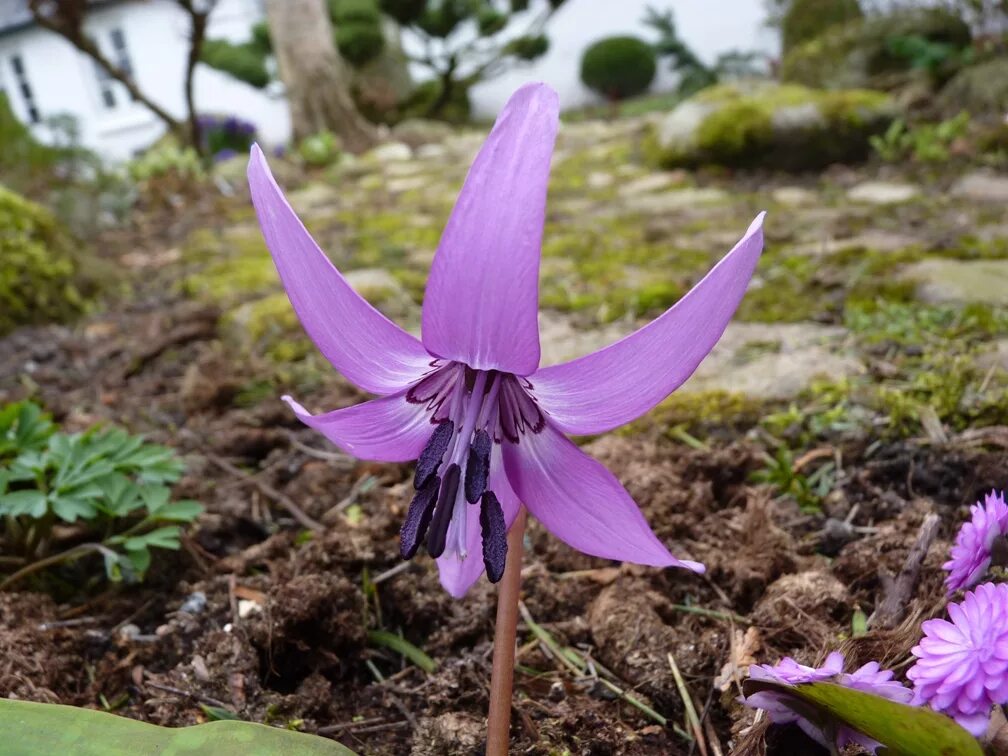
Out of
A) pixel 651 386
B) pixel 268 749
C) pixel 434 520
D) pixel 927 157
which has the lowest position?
pixel 927 157

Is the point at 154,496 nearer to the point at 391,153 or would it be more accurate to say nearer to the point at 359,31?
the point at 391,153

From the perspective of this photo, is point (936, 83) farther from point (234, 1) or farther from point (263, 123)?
point (234, 1)

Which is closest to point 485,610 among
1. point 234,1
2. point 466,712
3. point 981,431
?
point 466,712

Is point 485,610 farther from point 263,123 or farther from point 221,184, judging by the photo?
point 263,123

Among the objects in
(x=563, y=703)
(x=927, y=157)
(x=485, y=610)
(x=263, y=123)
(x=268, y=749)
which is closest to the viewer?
→ (x=268, y=749)

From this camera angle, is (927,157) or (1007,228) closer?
(1007,228)

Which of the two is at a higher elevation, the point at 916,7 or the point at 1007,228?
the point at 916,7

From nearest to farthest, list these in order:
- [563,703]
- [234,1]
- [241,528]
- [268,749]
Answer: [268,749] → [563,703] → [241,528] → [234,1]

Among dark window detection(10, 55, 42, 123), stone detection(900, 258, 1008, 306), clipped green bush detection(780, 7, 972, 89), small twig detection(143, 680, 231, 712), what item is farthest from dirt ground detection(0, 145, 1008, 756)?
dark window detection(10, 55, 42, 123)
